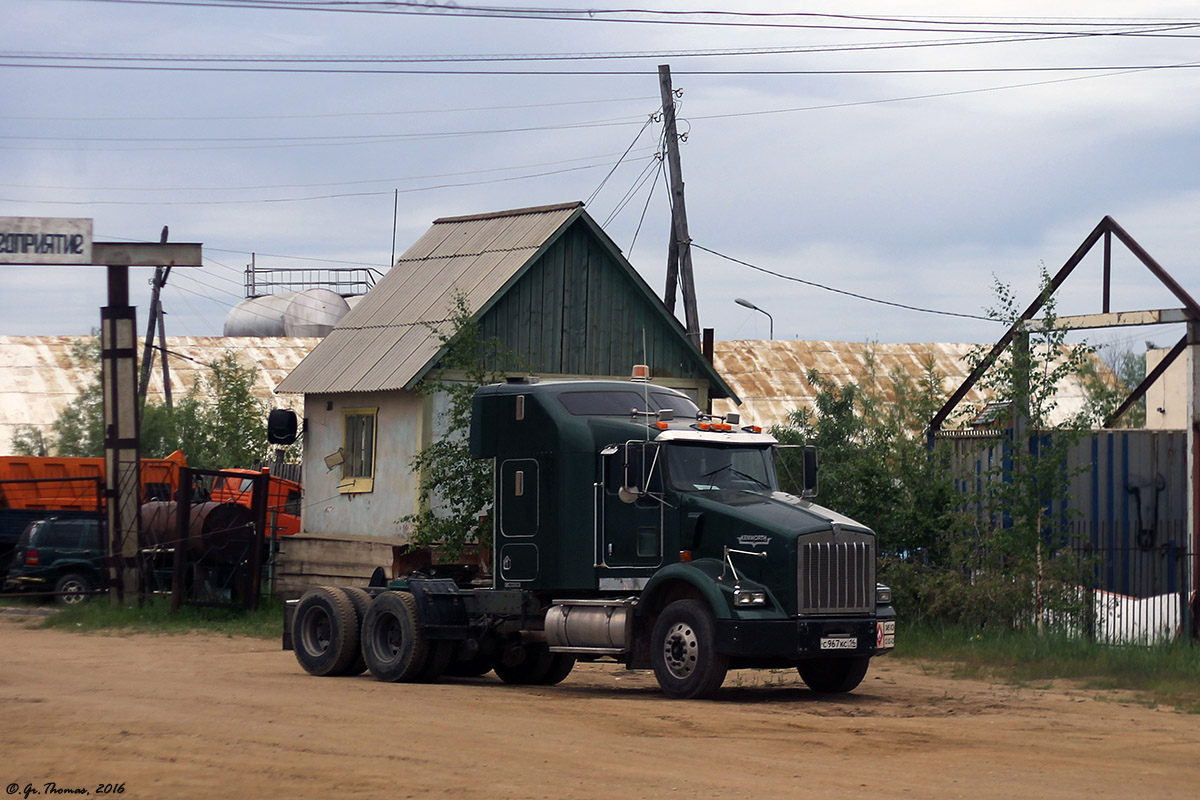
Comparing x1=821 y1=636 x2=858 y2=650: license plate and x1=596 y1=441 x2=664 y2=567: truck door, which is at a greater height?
x1=596 y1=441 x2=664 y2=567: truck door

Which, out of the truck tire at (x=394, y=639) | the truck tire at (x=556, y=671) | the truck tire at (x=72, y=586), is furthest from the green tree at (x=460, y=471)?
the truck tire at (x=72, y=586)

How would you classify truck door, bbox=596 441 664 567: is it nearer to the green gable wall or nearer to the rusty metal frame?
the rusty metal frame

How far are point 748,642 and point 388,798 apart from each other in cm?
610

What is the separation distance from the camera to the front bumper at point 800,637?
14234 mm

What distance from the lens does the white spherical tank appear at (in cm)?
6144

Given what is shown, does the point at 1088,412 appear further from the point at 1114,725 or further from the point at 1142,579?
the point at 1114,725

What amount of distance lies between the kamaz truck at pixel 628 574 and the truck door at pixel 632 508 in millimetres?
17

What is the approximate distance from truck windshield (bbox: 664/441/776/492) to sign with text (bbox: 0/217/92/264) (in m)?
14.3

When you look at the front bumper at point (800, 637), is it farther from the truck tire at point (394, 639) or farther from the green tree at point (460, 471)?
the green tree at point (460, 471)

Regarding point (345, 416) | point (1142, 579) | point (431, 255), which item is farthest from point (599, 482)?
point (431, 255)

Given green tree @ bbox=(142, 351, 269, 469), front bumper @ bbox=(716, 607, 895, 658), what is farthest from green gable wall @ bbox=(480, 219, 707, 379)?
green tree @ bbox=(142, 351, 269, 469)

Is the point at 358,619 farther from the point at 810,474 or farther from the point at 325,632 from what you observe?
the point at 810,474

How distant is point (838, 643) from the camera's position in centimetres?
1460

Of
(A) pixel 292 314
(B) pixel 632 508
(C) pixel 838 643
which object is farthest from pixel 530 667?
(A) pixel 292 314
